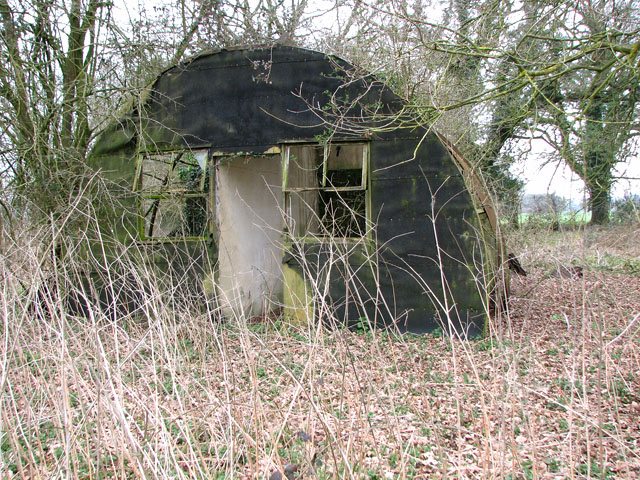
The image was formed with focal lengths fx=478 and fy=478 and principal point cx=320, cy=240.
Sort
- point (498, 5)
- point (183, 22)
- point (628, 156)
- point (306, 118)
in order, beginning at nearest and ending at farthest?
point (498, 5)
point (306, 118)
point (628, 156)
point (183, 22)

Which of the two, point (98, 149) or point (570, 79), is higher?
point (570, 79)

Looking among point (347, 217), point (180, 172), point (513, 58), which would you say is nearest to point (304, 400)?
point (513, 58)

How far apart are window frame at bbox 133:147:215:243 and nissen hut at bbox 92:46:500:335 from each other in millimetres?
20

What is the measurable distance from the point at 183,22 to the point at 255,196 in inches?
162

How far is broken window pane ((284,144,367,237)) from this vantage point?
6684 mm

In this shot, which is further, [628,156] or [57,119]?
[628,156]

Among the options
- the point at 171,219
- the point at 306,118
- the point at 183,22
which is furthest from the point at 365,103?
the point at 183,22

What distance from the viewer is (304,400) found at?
419 centimetres

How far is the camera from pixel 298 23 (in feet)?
36.2

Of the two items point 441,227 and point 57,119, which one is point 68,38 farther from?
point 441,227

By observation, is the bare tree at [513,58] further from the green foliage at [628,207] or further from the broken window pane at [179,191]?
the broken window pane at [179,191]

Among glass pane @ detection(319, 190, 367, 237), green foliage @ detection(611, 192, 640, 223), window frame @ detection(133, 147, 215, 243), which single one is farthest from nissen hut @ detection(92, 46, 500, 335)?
green foliage @ detection(611, 192, 640, 223)

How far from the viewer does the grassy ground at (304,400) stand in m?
2.00

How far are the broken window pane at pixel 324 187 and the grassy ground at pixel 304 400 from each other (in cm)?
199
